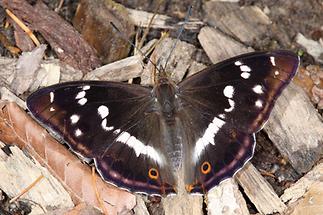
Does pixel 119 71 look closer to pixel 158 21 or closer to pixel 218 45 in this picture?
pixel 158 21

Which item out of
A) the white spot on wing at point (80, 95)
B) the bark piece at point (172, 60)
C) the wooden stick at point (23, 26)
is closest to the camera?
the white spot on wing at point (80, 95)

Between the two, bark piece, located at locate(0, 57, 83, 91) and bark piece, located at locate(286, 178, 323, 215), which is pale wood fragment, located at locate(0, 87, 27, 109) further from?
bark piece, located at locate(286, 178, 323, 215)

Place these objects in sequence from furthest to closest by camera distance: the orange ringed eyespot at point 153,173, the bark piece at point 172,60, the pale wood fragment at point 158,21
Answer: the pale wood fragment at point 158,21, the bark piece at point 172,60, the orange ringed eyespot at point 153,173

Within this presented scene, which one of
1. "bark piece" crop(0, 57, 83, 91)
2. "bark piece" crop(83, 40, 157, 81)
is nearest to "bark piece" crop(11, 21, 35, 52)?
"bark piece" crop(0, 57, 83, 91)

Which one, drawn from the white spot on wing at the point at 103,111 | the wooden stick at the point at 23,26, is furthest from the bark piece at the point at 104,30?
the white spot on wing at the point at 103,111

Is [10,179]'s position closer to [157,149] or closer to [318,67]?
[157,149]

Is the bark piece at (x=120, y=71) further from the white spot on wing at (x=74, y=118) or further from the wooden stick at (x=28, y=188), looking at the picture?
the wooden stick at (x=28, y=188)
